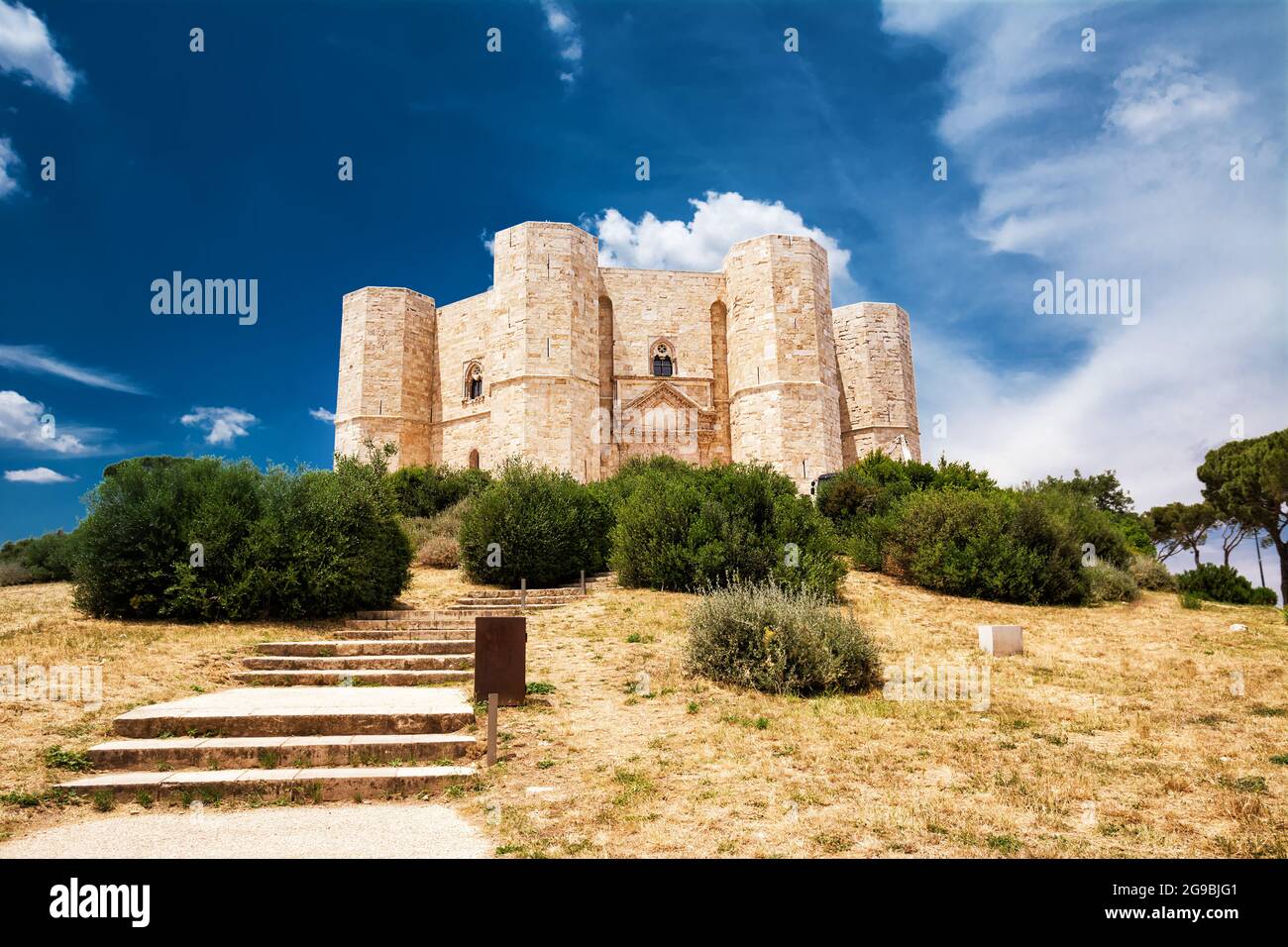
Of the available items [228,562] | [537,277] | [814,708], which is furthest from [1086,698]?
[537,277]

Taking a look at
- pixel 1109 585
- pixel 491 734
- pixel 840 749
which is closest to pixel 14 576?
pixel 491 734

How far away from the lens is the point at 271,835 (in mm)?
3607

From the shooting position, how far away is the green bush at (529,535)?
13719mm

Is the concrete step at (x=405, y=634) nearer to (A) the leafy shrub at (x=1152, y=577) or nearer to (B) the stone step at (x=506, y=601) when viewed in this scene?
(B) the stone step at (x=506, y=601)

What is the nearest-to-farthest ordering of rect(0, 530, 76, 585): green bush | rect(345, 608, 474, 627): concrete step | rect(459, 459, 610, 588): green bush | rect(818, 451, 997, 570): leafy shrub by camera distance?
1. rect(345, 608, 474, 627): concrete step
2. rect(459, 459, 610, 588): green bush
3. rect(818, 451, 997, 570): leafy shrub
4. rect(0, 530, 76, 585): green bush

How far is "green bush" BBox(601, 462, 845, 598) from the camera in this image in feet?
36.2

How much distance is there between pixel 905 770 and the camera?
450 cm

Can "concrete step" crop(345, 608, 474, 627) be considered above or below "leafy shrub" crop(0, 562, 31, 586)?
below

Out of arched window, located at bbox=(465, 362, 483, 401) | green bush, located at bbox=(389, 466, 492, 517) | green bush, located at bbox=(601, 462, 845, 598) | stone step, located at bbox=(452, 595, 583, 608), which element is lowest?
stone step, located at bbox=(452, 595, 583, 608)

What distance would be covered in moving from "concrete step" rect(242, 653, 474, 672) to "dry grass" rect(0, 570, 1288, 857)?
338mm
